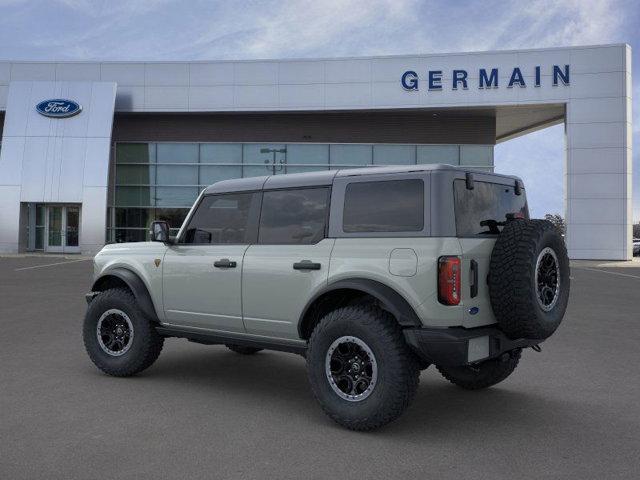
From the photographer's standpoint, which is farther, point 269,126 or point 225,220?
point 269,126

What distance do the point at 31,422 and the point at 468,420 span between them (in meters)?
3.24

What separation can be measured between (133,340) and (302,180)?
7.80ft

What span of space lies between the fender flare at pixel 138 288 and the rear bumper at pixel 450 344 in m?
2.76

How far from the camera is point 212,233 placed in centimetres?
562

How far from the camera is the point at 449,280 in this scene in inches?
163

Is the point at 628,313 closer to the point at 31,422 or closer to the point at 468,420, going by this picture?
the point at 468,420

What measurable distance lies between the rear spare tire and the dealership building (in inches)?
1038

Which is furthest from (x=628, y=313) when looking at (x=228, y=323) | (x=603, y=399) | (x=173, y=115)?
(x=173, y=115)

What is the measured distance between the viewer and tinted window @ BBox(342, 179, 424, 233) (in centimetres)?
442

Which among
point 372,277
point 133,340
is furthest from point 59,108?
point 372,277

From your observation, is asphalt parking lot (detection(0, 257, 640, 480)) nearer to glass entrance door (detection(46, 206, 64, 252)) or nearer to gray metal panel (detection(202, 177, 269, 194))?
gray metal panel (detection(202, 177, 269, 194))

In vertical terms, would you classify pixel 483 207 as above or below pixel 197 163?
below

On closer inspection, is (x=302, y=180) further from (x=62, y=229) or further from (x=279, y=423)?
(x=62, y=229)

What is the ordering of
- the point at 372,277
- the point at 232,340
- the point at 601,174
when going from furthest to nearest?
the point at 601,174
the point at 232,340
the point at 372,277
